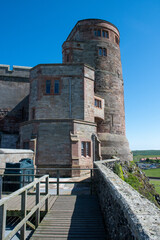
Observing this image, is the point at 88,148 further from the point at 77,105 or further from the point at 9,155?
the point at 9,155

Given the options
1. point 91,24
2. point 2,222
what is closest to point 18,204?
point 2,222

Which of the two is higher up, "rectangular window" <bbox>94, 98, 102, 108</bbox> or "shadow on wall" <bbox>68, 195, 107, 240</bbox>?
"rectangular window" <bbox>94, 98, 102, 108</bbox>

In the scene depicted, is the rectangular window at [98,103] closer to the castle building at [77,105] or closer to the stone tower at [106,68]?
the castle building at [77,105]

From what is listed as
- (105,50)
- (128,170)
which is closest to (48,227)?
(128,170)

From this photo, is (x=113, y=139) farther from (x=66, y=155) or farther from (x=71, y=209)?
(x=71, y=209)

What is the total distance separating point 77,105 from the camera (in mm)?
17516

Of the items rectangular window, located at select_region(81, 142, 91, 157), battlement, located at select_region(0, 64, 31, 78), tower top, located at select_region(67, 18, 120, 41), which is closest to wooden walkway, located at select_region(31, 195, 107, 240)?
rectangular window, located at select_region(81, 142, 91, 157)

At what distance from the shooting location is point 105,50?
986 inches

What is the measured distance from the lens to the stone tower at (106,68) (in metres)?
22.7

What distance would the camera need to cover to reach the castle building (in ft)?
48.7

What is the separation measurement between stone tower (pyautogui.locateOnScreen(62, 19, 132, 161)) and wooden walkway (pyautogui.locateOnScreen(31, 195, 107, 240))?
15.5m

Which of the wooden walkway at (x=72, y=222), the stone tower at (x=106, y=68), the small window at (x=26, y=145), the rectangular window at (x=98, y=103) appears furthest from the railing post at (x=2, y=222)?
the stone tower at (x=106, y=68)

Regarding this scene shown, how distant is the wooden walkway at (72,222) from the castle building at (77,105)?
7.65 m

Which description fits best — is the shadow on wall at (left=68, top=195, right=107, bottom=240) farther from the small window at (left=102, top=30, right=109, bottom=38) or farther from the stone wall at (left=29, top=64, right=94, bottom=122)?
the small window at (left=102, top=30, right=109, bottom=38)
